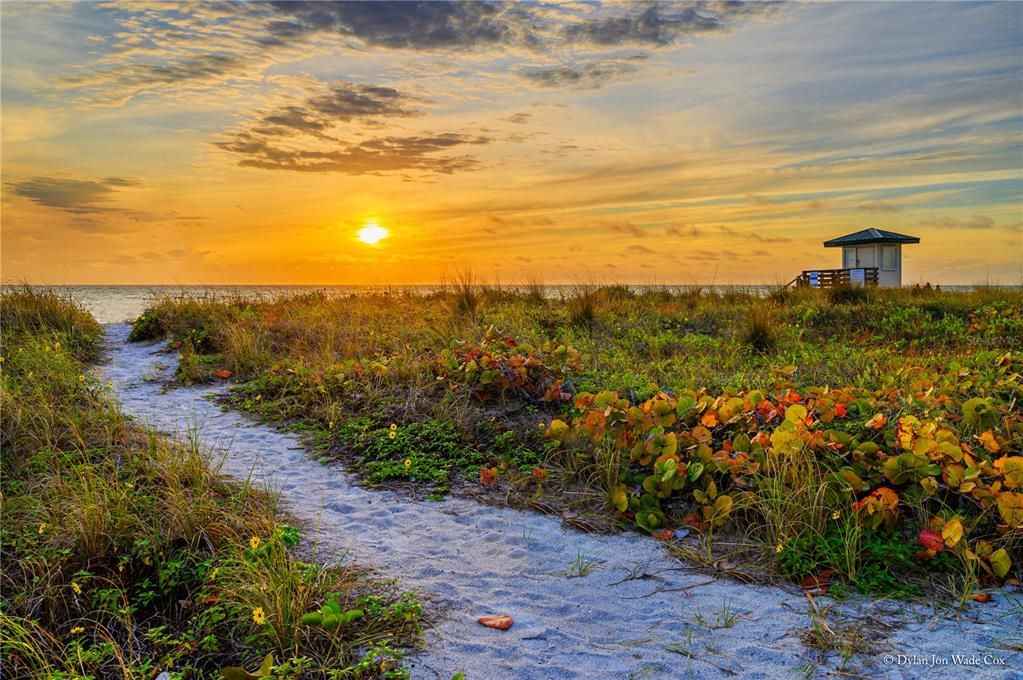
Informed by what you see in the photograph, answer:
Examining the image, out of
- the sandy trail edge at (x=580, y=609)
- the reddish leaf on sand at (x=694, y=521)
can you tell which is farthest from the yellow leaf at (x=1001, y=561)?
the reddish leaf on sand at (x=694, y=521)

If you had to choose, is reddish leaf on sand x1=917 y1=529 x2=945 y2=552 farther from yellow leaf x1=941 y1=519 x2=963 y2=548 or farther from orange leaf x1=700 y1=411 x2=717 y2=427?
orange leaf x1=700 y1=411 x2=717 y2=427

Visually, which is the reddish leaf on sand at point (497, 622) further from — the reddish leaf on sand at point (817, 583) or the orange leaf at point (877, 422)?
the orange leaf at point (877, 422)

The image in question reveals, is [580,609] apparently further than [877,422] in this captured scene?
No

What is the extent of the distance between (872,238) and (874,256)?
69 cm

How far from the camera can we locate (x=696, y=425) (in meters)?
4.49

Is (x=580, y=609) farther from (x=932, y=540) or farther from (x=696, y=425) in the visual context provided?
(x=696, y=425)

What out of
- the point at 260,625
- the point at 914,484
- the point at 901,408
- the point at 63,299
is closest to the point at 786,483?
the point at 914,484

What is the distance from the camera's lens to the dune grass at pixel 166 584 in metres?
2.53

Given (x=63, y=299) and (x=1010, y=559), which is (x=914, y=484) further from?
(x=63, y=299)

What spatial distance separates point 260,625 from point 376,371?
3852mm

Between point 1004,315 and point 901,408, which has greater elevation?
point 1004,315

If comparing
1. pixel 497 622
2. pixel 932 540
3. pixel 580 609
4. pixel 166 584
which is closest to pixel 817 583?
pixel 932 540

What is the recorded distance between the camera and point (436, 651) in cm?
255

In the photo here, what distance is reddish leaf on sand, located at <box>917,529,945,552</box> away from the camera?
10.00ft
